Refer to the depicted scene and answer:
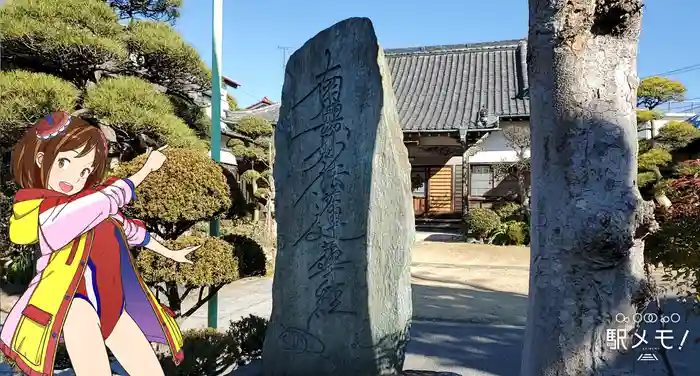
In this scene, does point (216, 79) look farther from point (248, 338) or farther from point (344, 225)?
point (248, 338)

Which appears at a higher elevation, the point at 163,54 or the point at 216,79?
the point at 163,54

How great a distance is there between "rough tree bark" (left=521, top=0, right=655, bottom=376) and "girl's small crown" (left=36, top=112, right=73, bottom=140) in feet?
7.56

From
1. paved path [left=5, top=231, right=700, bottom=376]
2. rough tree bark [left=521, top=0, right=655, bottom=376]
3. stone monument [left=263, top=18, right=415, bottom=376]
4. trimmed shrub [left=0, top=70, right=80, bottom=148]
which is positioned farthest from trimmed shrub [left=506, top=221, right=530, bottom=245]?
rough tree bark [left=521, top=0, right=655, bottom=376]

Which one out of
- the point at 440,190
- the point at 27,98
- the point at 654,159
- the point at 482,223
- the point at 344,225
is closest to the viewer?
the point at 344,225

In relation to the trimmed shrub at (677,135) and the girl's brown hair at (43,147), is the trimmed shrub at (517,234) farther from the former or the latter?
the girl's brown hair at (43,147)

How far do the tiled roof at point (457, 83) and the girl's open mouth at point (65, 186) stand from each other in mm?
14013

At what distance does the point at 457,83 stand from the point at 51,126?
17485 mm

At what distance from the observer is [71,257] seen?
8.07 feet

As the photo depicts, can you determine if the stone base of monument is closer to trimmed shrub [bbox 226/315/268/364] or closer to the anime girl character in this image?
trimmed shrub [bbox 226/315/268/364]

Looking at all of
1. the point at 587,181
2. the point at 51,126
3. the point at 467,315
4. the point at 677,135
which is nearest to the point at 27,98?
the point at 51,126

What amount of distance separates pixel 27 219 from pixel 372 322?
2.05 metres

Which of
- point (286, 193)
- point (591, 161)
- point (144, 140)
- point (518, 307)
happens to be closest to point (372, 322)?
point (286, 193)

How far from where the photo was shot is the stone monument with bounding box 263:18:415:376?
3.18 m

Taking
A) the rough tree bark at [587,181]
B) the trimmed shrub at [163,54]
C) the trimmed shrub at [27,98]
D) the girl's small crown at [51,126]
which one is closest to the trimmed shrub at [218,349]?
the girl's small crown at [51,126]
